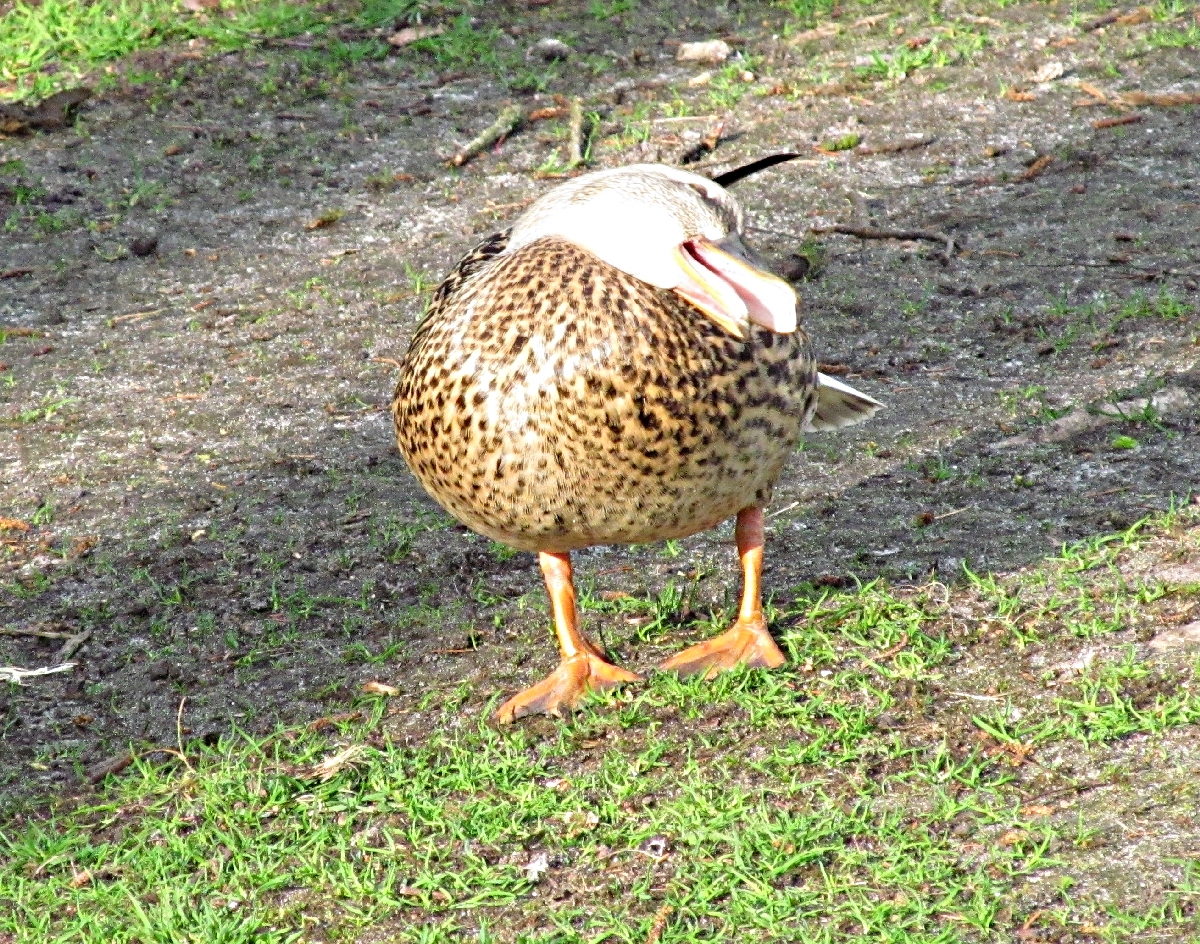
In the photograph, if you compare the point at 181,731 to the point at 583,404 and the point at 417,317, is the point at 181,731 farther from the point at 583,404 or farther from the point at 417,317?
the point at 417,317

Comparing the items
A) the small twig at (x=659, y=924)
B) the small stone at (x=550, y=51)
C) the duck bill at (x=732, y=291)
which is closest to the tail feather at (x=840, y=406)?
the duck bill at (x=732, y=291)

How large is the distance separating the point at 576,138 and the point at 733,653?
381 centimetres

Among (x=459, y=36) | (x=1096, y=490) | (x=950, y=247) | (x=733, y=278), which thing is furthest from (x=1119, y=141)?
(x=733, y=278)

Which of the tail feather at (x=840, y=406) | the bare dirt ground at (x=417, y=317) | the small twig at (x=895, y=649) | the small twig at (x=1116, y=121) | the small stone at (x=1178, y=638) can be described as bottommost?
the bare dirt ground at (x=417, y=317)

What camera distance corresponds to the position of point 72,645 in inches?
165

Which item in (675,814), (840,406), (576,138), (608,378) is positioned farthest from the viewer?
(576,138)

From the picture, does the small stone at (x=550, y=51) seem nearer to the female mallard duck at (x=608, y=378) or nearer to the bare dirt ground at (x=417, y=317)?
the bare dirt ground at (x=417, y=317)

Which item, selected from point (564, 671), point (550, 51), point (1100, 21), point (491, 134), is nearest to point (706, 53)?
point (550, 51)

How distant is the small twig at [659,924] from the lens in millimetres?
2955

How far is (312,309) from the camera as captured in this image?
6.12 m

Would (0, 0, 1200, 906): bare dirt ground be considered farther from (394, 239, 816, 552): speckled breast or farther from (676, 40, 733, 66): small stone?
(394, 239, 816, 552): speckled breast

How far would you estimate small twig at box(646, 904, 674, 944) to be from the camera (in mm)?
2955

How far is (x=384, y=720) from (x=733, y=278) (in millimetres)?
1398

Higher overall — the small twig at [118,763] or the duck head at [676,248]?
the duck head at [676,248]
